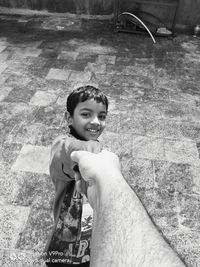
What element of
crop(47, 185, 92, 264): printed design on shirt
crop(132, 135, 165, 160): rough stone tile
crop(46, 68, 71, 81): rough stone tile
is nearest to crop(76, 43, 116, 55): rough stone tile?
crop(46, 68, 71, 81): rough stone tile

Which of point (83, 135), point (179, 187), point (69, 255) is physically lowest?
point (179, 187)

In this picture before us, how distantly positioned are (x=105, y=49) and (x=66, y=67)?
4.73 feet

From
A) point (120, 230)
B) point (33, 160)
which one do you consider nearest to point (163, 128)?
point (33, 160)

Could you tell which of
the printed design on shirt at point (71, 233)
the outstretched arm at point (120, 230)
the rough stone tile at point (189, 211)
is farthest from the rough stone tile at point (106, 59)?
the outstretched arm at point (120, 230)

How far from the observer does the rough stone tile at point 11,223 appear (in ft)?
9.07

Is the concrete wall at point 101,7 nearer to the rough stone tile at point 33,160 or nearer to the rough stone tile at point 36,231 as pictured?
the rough stone tile at point 33,160

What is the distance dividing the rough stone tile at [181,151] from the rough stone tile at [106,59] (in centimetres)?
293

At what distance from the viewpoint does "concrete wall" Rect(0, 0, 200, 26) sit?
7.98m

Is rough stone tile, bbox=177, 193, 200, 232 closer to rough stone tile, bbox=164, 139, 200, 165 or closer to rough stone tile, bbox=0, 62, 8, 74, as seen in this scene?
rough stone tile, bbox=164, 139, 200, 165

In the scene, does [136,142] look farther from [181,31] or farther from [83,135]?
[181,31]

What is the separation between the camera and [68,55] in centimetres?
652

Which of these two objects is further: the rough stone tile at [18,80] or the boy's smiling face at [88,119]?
the rough stone tile at [18,80]

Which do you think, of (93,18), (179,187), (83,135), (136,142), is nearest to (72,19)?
(93,18)

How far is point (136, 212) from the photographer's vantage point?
1.05m
